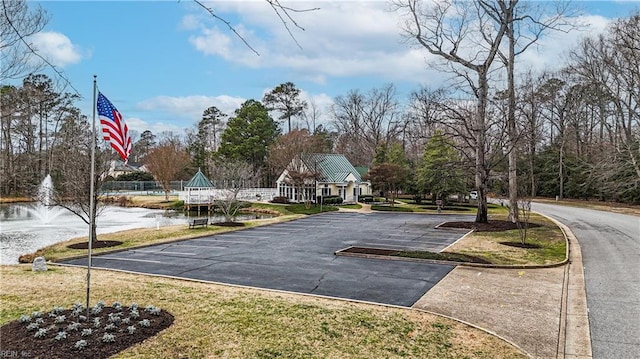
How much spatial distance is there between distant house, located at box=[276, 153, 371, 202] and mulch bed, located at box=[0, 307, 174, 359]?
101 ft

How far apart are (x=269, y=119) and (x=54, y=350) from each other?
164ft

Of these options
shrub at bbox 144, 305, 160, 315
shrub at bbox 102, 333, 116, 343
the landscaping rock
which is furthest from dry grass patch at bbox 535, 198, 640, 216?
the landscaping rock

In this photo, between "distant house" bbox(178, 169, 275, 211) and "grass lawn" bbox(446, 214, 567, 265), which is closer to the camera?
"grass lawn" bbox(446, 214, 567, 265)

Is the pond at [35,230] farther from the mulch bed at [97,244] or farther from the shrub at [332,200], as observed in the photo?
the shrub at [332,200]

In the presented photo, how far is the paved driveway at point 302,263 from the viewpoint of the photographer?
9.77m

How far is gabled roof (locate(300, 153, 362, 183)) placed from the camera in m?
39.4

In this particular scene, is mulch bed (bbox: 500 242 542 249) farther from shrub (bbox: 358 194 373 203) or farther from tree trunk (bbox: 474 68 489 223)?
shrub (bbox: 358 194 373 203)

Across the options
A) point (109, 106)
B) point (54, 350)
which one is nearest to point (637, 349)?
point (54, 350)

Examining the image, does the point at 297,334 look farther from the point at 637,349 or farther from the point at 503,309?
the point at 637,349

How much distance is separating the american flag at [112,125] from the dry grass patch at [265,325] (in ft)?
9.70

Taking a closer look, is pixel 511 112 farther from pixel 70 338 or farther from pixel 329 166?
pixel 329 166

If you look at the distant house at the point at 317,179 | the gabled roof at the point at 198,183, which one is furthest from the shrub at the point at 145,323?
the gabled roof at the point at 198,183

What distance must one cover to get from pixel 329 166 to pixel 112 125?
1443 inches

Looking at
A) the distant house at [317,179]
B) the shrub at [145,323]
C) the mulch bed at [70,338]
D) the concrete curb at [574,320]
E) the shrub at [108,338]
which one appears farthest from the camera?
the distant house at [317,179]
